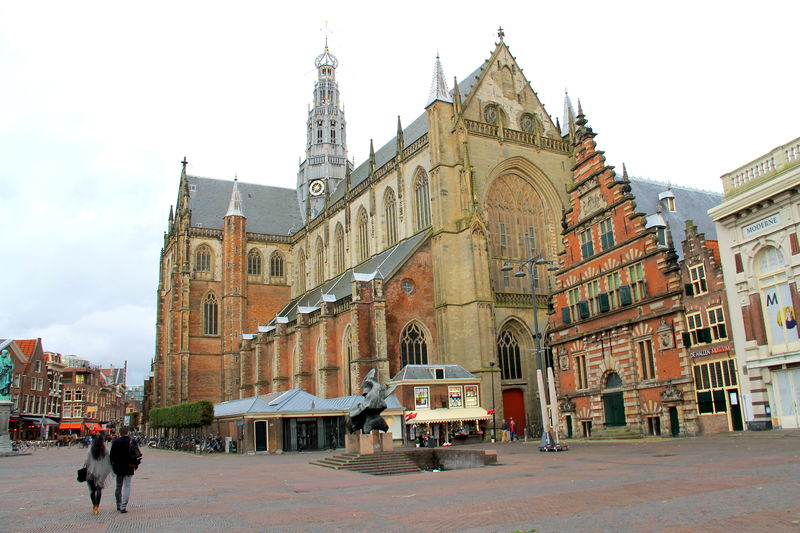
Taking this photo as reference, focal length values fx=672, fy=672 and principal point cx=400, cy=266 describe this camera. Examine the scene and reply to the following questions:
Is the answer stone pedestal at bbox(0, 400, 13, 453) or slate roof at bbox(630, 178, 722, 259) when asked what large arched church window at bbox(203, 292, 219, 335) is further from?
slate roof at bbox(630, 178, 722, 259)

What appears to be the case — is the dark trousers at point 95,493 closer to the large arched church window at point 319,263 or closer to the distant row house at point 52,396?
the distant row house at point 52,396

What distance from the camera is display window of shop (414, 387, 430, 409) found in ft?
113

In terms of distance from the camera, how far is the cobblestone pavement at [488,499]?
8258 millimetres

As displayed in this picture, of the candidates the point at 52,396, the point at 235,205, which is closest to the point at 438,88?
the point at 235,205

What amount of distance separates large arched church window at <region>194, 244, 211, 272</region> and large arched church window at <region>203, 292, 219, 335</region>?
247cm

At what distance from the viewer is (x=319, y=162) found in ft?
228

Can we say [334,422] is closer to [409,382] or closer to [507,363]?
[409,382]

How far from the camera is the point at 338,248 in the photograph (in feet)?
180

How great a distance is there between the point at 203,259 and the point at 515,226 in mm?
32521


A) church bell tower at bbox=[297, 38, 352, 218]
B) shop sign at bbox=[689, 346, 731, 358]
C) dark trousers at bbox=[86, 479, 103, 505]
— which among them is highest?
church bell tower at bbox=[297, 38, 352, 218]

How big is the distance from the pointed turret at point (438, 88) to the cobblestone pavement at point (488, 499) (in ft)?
88.0

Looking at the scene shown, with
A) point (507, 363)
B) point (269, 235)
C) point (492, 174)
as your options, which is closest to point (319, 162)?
point (269, 235)

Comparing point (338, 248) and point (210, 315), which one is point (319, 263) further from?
point (210, 315)

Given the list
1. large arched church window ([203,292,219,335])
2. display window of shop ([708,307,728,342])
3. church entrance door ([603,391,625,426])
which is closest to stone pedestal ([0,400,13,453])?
large arched church window ([203,292,219,335])
